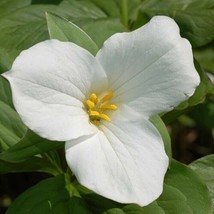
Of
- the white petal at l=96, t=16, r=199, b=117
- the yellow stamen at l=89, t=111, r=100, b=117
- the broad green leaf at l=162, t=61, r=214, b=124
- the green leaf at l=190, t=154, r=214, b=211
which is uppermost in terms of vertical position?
the white petal at l=96, t=16, r=199, b=117

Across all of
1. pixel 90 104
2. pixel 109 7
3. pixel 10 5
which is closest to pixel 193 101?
pixel 90 104

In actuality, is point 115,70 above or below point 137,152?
above

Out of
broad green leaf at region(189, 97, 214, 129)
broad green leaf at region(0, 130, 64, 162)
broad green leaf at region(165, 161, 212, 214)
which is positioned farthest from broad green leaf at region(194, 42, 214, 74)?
broad green leaf at region(0, 130, 64, 162)

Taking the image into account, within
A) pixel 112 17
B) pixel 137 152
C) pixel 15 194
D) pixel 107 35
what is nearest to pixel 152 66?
pixel 137 152

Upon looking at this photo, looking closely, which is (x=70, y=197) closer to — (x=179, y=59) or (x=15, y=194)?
(x=179, y=59)

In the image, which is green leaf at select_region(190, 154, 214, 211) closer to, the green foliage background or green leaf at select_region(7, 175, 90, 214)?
the green foliage background

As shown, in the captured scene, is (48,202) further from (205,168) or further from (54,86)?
(205,168)
